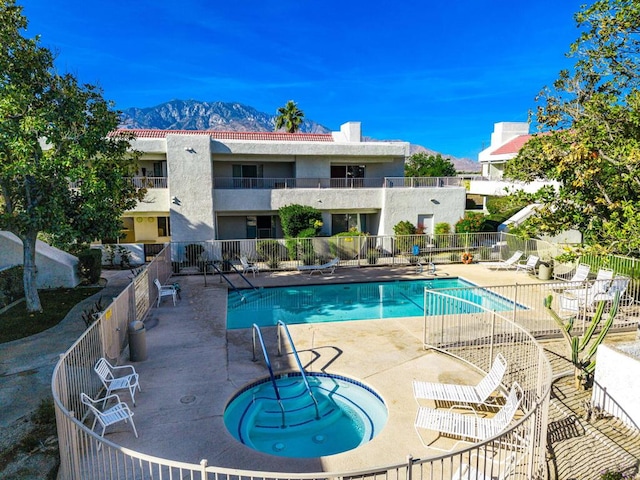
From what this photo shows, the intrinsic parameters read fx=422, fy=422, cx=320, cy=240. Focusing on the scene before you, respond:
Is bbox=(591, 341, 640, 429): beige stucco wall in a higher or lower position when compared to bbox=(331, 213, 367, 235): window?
lower

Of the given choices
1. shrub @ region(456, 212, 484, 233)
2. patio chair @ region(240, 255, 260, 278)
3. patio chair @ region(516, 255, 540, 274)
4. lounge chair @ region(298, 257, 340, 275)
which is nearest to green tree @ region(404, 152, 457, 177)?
shrub @ region(456, 212, 484, 233)

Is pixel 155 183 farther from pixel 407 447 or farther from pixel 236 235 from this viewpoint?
pixel 407 447

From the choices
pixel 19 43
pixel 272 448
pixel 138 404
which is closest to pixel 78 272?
pixel 19 43

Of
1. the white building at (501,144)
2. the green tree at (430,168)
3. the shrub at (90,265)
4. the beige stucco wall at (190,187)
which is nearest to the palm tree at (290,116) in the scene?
the green tree at (430,168)

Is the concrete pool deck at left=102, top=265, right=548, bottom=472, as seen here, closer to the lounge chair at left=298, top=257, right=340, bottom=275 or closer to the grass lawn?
the grass lawn

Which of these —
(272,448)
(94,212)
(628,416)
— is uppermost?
(94,212)

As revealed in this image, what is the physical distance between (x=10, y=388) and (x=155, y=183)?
17.1 meters

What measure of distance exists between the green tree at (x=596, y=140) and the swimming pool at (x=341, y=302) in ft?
12.0

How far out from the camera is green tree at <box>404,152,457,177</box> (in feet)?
157

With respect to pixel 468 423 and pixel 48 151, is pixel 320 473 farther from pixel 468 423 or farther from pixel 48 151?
pixel 48 151

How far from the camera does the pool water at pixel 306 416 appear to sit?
24.3ft

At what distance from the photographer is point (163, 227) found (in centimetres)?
2809

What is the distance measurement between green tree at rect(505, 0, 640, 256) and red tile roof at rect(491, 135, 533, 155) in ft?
98.1

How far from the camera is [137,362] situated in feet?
33.0
